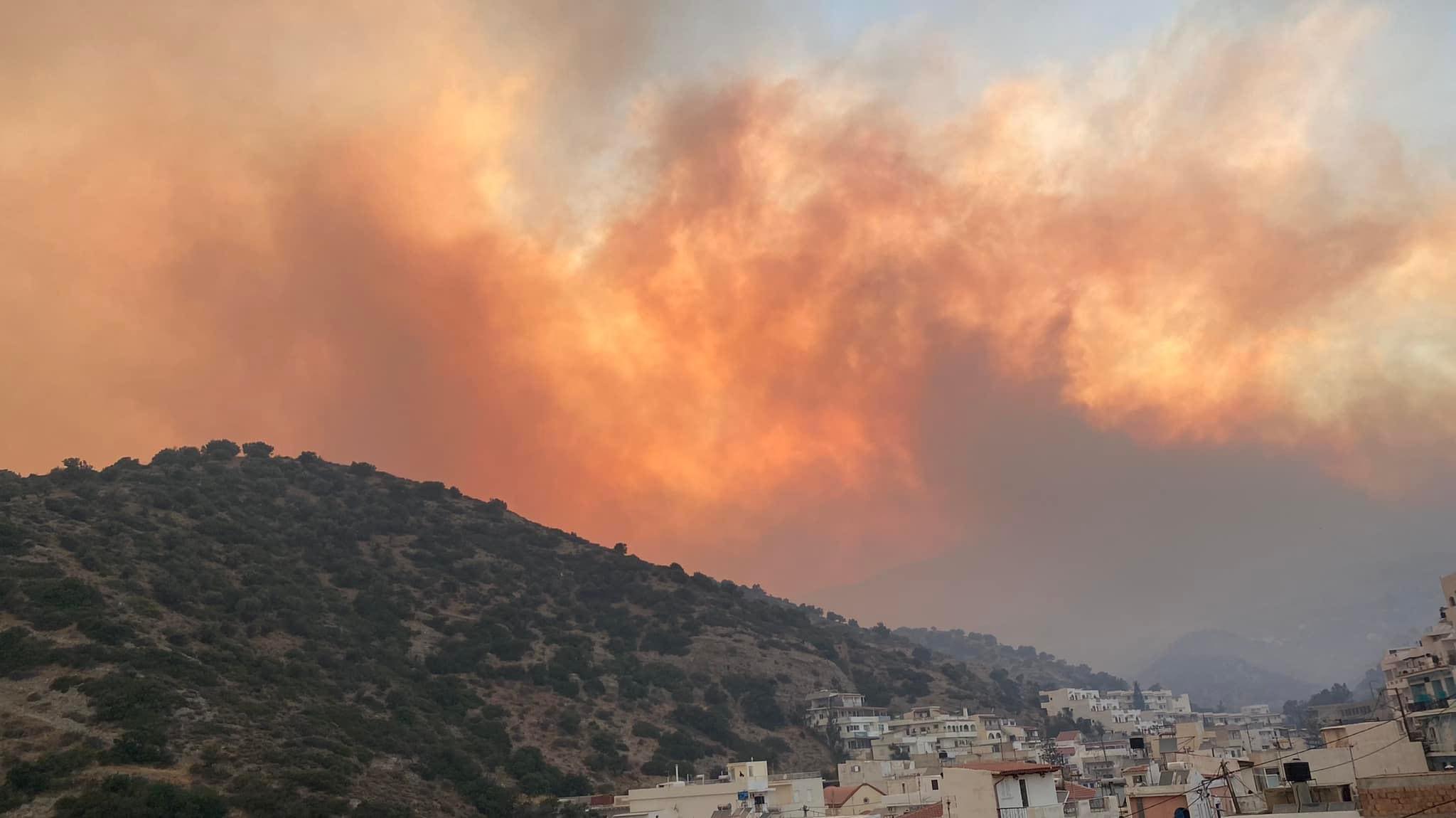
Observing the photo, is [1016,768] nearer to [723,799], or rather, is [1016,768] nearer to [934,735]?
[723,799]

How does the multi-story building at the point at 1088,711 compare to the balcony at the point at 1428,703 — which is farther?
the multi-story building at the point at 1088,711

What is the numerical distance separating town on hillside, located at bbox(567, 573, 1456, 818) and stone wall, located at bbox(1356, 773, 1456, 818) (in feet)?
0.12

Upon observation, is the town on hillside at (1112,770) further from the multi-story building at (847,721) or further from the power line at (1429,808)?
the multi-story building at (847,721)

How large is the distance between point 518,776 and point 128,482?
246 feet

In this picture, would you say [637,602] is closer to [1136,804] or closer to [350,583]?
[350,583]

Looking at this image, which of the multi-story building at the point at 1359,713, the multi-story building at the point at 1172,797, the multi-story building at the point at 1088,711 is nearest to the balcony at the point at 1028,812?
the multi-story building at the point at 1172,797

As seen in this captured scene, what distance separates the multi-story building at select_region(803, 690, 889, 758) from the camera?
137 meters

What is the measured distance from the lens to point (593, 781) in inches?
4117

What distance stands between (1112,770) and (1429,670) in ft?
167

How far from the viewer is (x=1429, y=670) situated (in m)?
60.3

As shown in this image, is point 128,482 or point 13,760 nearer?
point 13,760

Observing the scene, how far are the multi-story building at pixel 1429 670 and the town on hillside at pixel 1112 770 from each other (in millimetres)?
197

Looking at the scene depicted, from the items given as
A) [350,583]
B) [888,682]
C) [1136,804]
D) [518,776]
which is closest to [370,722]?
[518,776]

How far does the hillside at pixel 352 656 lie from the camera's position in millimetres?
70438
